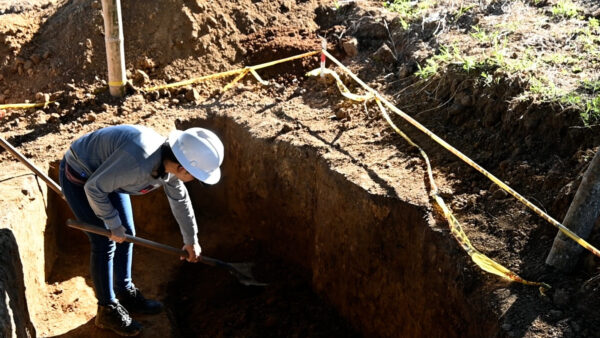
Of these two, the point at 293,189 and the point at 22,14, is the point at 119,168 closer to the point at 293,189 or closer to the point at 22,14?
the point at 293,189

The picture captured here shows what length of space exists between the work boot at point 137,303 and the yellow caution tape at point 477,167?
262 centimetres

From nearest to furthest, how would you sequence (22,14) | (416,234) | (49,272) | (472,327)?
(472,327), (416,234), (49,272), (22,14)

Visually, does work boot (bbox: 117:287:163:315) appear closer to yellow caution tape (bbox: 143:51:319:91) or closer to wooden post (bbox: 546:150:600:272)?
yellow caution tape (bbox: 143:51:319:91)

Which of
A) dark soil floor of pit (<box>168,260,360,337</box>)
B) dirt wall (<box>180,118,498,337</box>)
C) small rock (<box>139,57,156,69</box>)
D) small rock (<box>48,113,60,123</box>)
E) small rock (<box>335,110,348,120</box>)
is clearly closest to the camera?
dirt wall (<box>180,118,498,337</box>)

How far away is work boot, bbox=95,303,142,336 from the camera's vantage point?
453 cm

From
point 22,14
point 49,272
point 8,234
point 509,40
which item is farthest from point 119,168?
point 22,14

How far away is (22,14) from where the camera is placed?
7.42 meters

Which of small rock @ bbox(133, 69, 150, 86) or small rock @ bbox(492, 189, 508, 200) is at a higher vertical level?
small rock @ bbox(133, 69, 150, 86)

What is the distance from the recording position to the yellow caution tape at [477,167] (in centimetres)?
328

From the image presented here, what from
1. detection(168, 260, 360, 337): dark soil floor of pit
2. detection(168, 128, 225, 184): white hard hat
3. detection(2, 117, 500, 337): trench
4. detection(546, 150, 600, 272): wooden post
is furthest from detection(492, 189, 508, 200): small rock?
detection(168, 128, 225, 184): white hard hat

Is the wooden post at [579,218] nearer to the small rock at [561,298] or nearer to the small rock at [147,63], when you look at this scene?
the small rock at [561,298]

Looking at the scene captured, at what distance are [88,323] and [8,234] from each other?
1017mm

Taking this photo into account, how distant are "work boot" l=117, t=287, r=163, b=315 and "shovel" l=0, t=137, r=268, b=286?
46 centimetres

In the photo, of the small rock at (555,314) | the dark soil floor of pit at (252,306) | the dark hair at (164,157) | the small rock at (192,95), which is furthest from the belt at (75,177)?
the small rock at (555,314)
